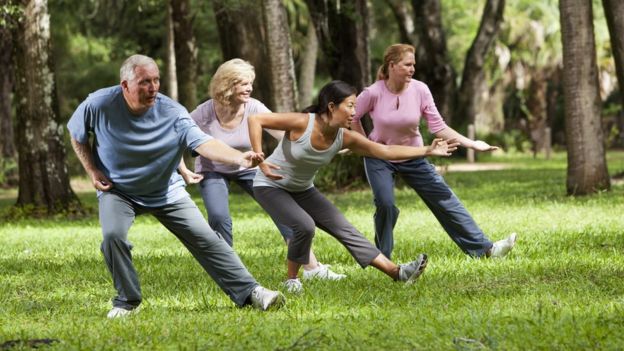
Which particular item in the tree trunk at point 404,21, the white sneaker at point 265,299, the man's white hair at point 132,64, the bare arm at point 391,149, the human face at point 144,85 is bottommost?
the white sneaker at point 265,299

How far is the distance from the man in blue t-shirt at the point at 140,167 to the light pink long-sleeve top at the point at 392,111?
8.97 ft

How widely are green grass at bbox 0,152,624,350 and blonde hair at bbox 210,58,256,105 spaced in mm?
1640

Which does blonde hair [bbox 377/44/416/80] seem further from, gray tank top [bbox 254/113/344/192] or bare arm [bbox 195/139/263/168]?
bare arm [bbox 195/139/263/168]

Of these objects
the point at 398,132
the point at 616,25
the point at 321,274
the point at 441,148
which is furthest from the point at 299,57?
the point at 441,148

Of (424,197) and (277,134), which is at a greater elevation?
(277,134)

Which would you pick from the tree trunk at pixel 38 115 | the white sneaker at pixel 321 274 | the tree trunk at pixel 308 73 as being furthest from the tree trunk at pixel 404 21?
the white sneaker at pixel 321 274

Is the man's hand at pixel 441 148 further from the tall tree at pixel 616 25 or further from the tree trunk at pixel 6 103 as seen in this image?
the tree trunk at pixel 6 103

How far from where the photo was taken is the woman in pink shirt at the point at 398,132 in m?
11.2

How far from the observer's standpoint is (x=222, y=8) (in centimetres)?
2611

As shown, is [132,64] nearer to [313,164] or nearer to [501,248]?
[313,164]

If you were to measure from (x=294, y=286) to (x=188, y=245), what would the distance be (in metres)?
1.32

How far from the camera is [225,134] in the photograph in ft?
36.4

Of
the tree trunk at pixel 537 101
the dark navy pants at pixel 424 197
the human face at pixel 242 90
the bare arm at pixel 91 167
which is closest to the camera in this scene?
the bare arm at pixel 91 167

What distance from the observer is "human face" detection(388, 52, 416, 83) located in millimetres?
11016
